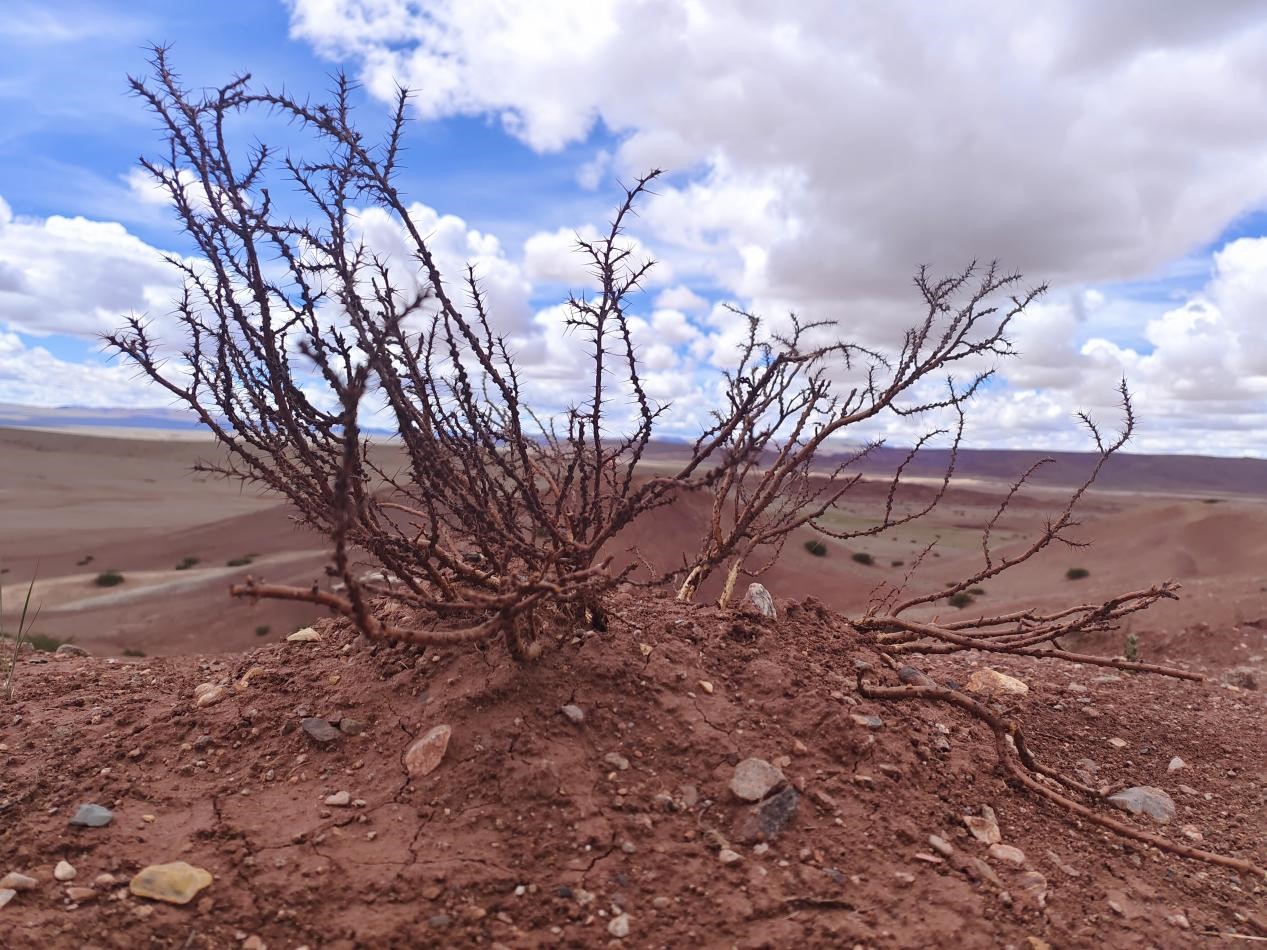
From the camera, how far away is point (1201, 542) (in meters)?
22.9

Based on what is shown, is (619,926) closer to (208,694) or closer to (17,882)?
(17,882)

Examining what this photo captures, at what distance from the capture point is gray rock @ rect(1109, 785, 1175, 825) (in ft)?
10.9

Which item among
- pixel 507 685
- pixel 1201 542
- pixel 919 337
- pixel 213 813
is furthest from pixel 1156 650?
pixel 1201 542

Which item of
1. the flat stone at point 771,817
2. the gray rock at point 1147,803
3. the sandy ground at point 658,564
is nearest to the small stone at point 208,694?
the sandy ground at point 658,564

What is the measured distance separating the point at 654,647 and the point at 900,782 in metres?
1.02

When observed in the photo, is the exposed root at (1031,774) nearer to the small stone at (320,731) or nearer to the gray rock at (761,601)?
the gray rock at (761,601)

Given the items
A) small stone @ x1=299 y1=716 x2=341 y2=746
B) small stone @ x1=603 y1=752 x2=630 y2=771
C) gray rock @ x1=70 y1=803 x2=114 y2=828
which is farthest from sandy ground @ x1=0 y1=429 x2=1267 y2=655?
small stone @ x1=603 y1=752 x2=630 y2=771

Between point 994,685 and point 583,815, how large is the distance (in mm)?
3002

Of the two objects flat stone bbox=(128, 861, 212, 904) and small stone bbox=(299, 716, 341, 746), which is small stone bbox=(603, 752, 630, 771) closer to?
small stone bbox=(299, 716, 341, 746)

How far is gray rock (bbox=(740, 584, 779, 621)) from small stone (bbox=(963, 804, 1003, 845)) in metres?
1.24

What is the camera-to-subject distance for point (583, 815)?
8.46 ft

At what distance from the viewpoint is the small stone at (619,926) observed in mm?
2238

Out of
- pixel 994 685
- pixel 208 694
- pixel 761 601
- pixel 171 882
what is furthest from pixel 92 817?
pixel 994 685

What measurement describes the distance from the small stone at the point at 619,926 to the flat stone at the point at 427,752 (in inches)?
31.4
